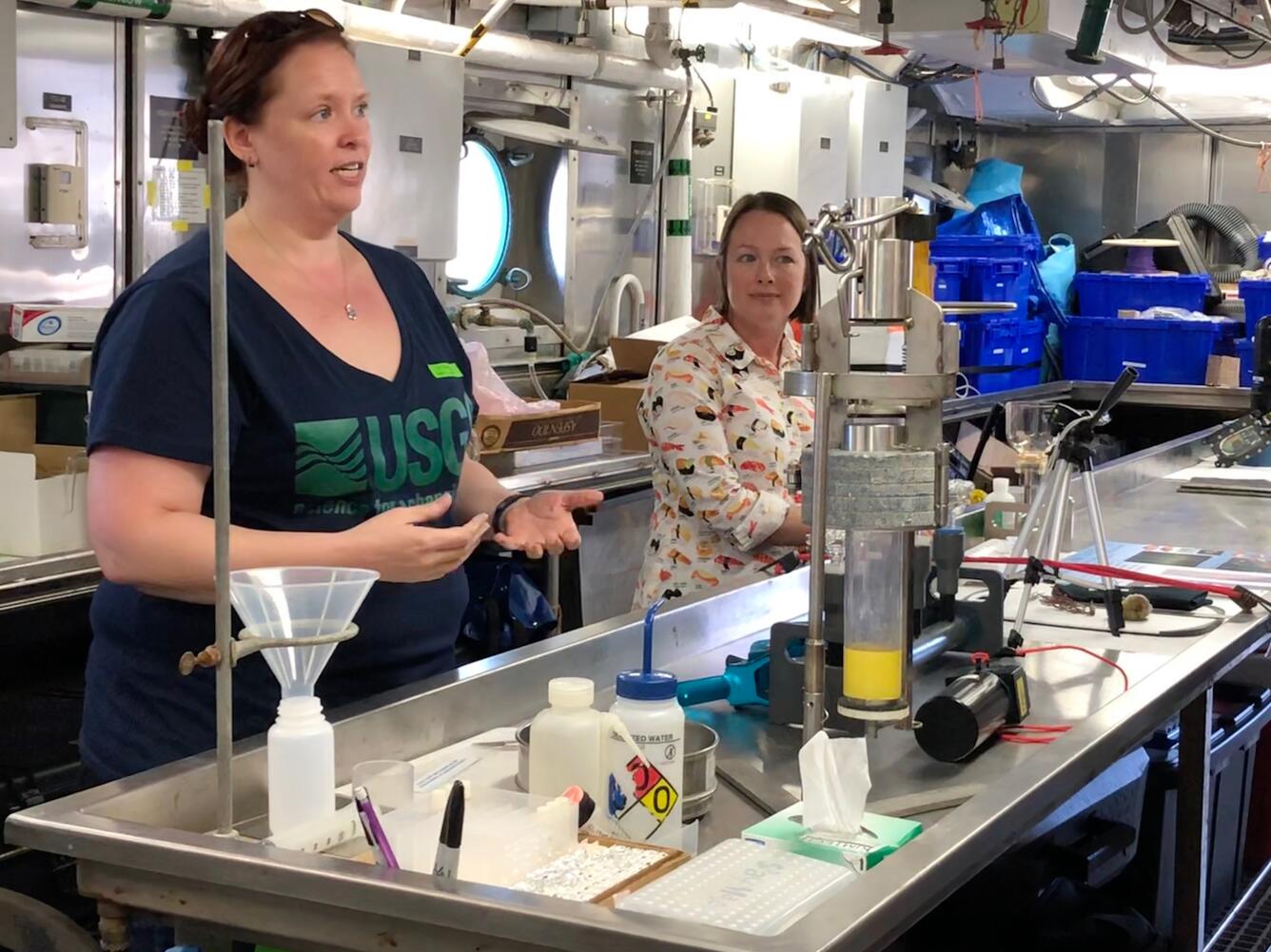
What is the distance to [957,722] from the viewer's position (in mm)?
1698

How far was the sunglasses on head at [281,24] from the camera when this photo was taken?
76.0 inches

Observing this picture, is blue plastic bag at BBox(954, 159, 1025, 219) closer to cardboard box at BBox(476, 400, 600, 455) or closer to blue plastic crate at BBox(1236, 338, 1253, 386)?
blue plastic crate at BBox(1236, 338, 1253, 386)

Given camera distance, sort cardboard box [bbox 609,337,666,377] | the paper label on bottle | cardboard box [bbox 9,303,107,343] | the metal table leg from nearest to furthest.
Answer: the paper label on bottle, the metal table leg, cardboard box [bbox 9,303,107,343], cardboard box [bbox 609,337,666,377]

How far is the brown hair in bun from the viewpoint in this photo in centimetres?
192

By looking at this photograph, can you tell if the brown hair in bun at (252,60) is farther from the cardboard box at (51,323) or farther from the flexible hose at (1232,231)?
the flexible hose at (1232,231)

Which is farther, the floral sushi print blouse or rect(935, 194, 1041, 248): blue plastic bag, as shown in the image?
rect(935, 194, 1041, 248): blue plastic bag

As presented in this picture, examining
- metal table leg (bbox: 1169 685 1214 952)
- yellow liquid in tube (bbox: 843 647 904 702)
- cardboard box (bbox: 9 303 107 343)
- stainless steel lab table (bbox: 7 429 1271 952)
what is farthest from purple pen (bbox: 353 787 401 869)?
cardboard box (bbox: 9 303 107 343)

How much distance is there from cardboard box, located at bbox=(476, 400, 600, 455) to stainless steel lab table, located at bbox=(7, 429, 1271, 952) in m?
1.93

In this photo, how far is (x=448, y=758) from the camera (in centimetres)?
169

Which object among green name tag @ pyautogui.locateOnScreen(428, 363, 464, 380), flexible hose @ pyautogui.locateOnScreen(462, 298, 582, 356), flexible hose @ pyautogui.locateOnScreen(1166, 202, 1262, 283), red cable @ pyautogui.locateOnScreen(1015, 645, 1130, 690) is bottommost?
red cable @ pyautogui.locateOnScreen(1015, 645, 1130, 690)

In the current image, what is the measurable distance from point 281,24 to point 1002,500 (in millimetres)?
1860

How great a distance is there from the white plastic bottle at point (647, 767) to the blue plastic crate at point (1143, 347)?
5890mm

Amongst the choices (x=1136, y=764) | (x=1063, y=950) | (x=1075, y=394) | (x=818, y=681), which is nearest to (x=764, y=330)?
(x=1136, y=764)

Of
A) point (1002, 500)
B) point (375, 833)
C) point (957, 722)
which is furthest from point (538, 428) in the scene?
point (375, 833)
